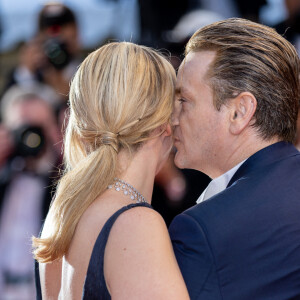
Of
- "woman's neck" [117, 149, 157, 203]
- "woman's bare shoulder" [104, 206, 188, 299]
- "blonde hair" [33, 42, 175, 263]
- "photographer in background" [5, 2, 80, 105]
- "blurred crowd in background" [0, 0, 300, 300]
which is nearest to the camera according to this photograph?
"woman's bare shoulder" [104, 206, 188, 299]

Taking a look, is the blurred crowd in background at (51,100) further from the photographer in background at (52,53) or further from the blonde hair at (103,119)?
the blonde hair at (103,119)

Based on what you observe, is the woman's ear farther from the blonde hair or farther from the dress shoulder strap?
the dress shoulder strap

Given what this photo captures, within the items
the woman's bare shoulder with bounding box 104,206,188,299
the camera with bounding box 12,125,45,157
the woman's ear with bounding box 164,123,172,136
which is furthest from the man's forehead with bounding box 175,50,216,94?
the camera with bounding box 12,125,45,157

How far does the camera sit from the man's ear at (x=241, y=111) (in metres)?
1.89

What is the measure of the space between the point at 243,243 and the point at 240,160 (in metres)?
0.38

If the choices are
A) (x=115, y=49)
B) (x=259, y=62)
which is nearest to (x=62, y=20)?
(x=115, y=49)

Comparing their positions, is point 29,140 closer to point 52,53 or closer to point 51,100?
point 51,100

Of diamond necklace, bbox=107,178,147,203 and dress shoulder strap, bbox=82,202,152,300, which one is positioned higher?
diamond necklace, bbox=107,178,147,203

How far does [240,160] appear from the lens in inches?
76.3

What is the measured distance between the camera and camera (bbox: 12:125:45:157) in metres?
3.63

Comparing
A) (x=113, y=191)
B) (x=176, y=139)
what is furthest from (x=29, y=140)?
(x=113, y=191)

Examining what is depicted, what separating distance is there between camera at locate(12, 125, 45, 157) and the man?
1.68m

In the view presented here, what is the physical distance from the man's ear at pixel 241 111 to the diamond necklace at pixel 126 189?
15.4 inches

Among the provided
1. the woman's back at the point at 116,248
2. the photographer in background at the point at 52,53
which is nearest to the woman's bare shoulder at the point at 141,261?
the woman's back at the point at 116,248
